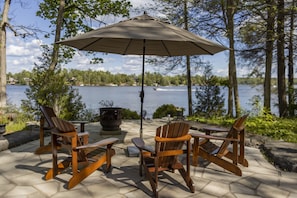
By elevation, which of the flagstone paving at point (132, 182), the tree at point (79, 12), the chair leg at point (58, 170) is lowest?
the flagstone paving at point (132, 182)

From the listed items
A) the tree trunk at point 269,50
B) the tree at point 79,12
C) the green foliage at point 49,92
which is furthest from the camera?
the tree at point 79,12

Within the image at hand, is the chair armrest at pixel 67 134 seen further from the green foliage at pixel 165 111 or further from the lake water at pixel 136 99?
the green foliage at pixel 165 111

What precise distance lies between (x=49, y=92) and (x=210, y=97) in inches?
224

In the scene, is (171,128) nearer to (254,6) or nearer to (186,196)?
(186,196)

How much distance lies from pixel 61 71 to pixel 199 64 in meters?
5.81

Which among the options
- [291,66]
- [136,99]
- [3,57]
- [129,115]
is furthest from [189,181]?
[136,99]

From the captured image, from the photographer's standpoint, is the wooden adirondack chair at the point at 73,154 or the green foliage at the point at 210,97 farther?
the green foliage at the point at 210,97

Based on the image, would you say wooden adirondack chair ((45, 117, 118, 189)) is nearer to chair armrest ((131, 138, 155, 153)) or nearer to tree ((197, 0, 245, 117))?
chair armrest ((131, 138, 155, 153))

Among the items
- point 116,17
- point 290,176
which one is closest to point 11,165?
point 290,176

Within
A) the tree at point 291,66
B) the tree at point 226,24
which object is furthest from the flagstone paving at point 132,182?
the tree at point 291,66

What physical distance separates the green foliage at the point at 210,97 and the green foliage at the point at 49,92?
4619 millimetres

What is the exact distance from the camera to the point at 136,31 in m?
3.06

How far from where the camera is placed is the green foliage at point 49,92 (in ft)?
25.2

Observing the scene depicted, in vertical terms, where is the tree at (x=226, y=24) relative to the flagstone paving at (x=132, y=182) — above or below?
above
